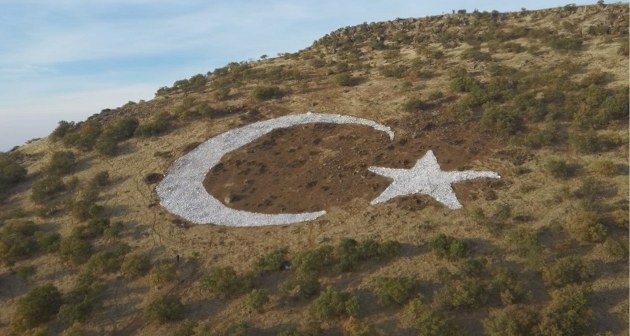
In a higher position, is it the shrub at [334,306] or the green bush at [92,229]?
the green bush at [92,229]

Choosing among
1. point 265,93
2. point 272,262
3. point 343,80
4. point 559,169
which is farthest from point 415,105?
point 272,262

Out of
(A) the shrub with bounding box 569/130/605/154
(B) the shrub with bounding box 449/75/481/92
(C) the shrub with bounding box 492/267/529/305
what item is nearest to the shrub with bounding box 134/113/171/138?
(B) the shrub with bounding box 449/75/481/92

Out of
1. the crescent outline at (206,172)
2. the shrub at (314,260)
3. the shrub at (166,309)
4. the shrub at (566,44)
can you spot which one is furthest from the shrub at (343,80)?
the shrub at (166,309)

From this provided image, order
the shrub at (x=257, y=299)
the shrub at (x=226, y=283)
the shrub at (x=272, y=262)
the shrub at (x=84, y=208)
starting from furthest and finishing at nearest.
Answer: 1. the shrub at (x=84, y=208)
2. the shrub at (x=272, y=262)
3. the shrub at (x=226, y=283)
4. the shrub at (x=257, y=299)

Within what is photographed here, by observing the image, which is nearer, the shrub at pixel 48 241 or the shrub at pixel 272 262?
the shrub at pixel 272 262

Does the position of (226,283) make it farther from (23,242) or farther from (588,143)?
(588,143)

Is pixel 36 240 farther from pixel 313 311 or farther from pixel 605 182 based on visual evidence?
pixel 605 182

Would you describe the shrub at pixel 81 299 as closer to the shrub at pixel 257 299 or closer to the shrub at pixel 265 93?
the shrub at pixel 257 299
